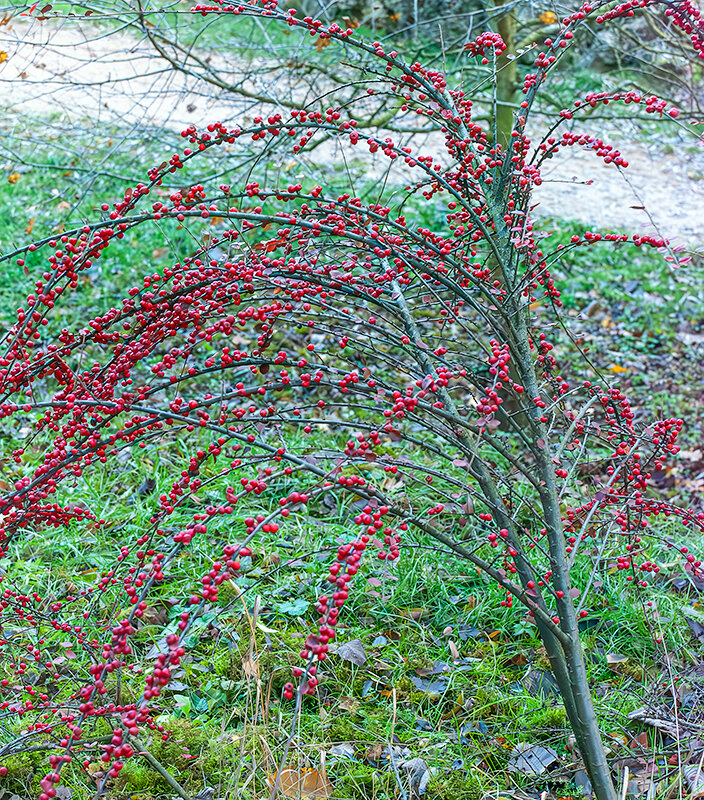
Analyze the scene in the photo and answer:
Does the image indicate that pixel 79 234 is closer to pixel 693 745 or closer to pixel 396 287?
pixel 396 287

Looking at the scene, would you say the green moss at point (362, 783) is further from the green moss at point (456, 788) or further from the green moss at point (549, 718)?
the green moss at point (549, 718)

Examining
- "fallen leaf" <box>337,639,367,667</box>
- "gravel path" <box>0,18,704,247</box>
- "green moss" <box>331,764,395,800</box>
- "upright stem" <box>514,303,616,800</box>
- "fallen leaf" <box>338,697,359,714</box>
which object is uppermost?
"gravel path" <box>0,18,704,247</box>

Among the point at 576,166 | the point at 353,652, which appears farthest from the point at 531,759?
the point at 576,166

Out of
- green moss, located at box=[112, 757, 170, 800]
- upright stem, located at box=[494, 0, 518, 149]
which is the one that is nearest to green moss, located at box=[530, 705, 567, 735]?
green moss, located at box=[112, 757, 170, 800]

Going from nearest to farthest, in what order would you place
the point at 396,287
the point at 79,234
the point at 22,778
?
the point at 79,234 < the point at 396,287 < the point at 22,778

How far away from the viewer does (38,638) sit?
2723 millimetres

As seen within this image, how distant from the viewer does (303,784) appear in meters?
2.06

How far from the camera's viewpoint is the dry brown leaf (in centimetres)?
200

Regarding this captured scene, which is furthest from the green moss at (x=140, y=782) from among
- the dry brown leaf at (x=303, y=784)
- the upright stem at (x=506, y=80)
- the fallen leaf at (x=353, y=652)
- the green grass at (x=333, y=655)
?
the upright stem at (x=506, y=80)

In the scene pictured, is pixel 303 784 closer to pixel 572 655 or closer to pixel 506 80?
pixel 572 655

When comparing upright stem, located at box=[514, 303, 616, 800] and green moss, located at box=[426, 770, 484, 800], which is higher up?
upright stem, located at box=[514, 303, 616, 800]

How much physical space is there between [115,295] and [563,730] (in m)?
4.20

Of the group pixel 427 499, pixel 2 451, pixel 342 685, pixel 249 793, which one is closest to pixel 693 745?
pixel 342 685

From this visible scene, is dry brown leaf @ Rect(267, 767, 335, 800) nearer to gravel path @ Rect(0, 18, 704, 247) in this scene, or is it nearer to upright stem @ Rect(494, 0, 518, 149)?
upright stem @ Rect(494, 0, 518, 149)
